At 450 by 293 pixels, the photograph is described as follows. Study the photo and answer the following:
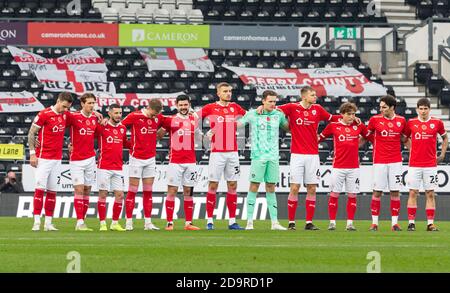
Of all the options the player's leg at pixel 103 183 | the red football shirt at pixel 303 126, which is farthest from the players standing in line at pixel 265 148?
the player's leg at pixel 103 183

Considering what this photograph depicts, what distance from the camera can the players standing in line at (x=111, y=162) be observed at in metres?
18.6

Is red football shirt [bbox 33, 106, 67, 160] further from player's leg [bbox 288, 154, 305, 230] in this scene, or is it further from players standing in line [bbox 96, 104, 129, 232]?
player's leg [bbox 288, 154, 305, 230]

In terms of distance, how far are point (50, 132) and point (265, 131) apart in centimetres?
334

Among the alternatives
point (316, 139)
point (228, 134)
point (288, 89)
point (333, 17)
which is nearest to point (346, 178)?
point (316, 139)

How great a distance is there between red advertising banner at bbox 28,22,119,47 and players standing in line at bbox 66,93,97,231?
16913 mm

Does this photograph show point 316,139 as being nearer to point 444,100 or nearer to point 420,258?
point 420,258

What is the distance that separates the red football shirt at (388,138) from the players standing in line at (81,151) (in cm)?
458

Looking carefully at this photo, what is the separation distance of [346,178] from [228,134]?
2.11 meters

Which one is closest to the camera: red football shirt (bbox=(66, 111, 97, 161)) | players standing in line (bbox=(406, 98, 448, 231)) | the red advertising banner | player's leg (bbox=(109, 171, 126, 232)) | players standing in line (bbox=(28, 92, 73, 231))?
players standing in line (bbox=(28, 92, 73, 231))

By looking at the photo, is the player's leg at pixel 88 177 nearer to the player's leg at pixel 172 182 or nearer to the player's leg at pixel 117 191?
the player's leg at pixel 117 191

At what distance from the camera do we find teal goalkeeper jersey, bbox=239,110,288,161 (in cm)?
1839

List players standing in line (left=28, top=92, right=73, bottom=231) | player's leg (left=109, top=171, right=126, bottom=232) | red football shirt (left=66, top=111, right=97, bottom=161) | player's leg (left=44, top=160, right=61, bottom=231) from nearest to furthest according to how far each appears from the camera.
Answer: players standing in line (left=28, top=92, right=73, bottom=231) → player's leg (left=44, top=160, right=61, bottom=231) → red football shirt (left=66, top=111, right=97, bottom=161) → player's leg (left=109, top=171, right=126, bottom=232)

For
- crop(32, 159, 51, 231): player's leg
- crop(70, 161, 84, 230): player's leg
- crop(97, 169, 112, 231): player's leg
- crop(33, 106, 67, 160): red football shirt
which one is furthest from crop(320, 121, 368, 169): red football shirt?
crop(32, 159, 51, 231): player's leg

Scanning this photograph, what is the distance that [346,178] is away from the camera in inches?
747
